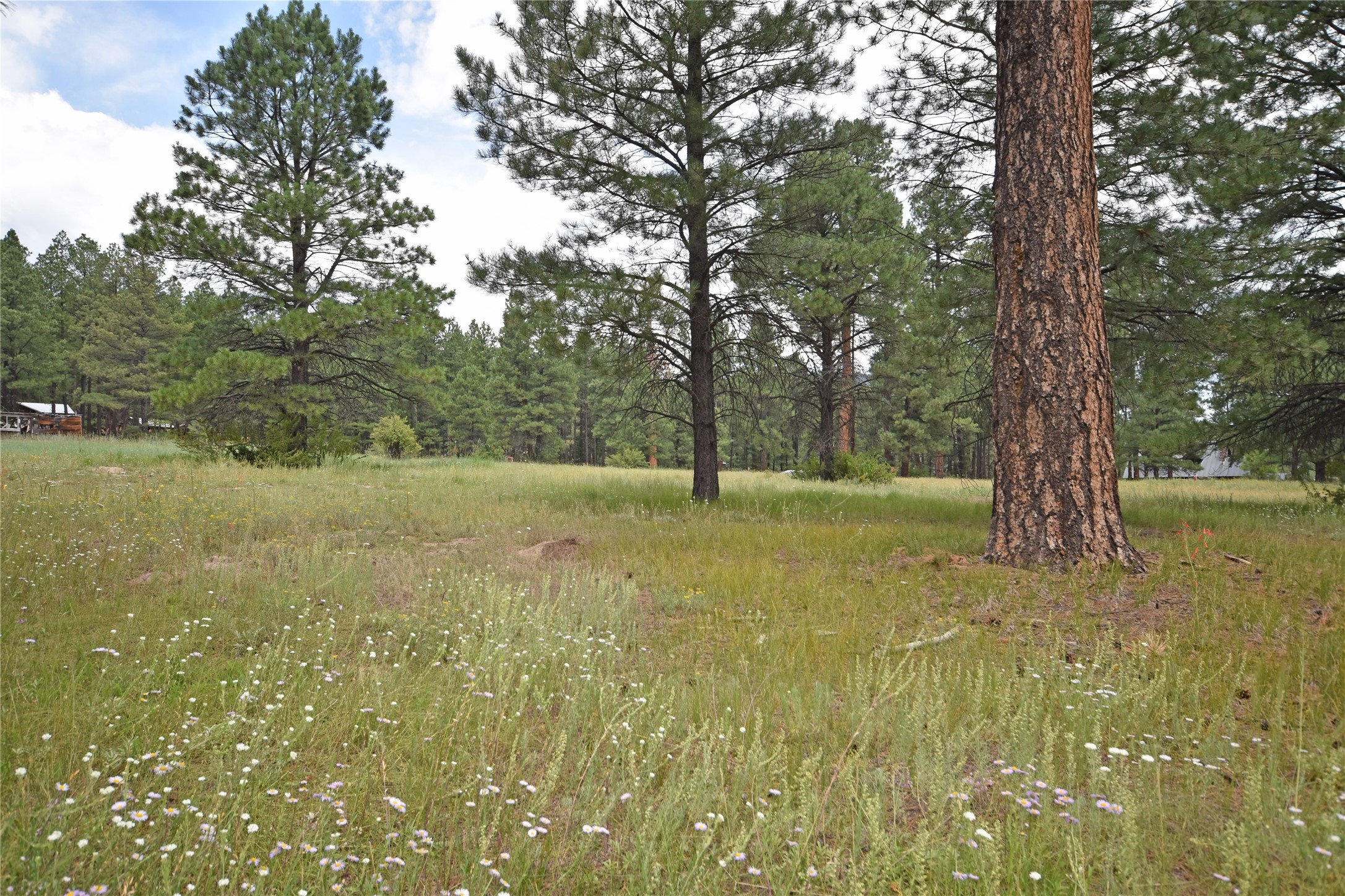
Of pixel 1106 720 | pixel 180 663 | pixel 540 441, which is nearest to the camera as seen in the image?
pixel 1106 720

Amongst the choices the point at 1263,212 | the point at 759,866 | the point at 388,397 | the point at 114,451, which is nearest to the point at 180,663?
the point at 759,866

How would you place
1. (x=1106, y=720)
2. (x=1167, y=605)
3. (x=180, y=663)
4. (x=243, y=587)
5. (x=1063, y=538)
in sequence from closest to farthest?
(x=1106, y=720)
(x=180, y=663)
(x=1167, y=605)
(x=243, y=587)
(x=1063, y=538)

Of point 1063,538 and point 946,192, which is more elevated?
point 946,192

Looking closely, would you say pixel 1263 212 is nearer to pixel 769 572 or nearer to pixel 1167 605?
pixel 1167 605

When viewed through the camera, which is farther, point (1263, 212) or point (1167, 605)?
point (1263, 212)

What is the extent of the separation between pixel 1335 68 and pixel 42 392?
6552 centimetres

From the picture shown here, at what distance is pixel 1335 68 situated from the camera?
973 cm

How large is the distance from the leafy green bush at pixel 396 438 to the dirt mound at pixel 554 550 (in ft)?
87.3

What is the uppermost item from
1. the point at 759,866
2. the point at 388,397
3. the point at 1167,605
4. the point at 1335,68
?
the point at 1335,68

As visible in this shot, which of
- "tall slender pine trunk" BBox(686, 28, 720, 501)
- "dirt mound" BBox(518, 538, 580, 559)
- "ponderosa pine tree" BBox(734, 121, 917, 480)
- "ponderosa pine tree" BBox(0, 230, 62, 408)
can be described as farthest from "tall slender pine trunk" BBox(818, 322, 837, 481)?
"ponderosa pine tree" BBox(0, 230, 62, 408)

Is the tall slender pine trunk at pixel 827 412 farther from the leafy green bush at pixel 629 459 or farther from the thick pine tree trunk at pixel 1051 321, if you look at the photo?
the leafy green bush at pixel 629 459

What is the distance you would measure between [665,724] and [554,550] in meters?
4.46

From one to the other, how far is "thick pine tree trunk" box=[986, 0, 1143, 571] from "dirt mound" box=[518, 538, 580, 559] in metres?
4.25

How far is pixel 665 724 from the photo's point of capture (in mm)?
2820
